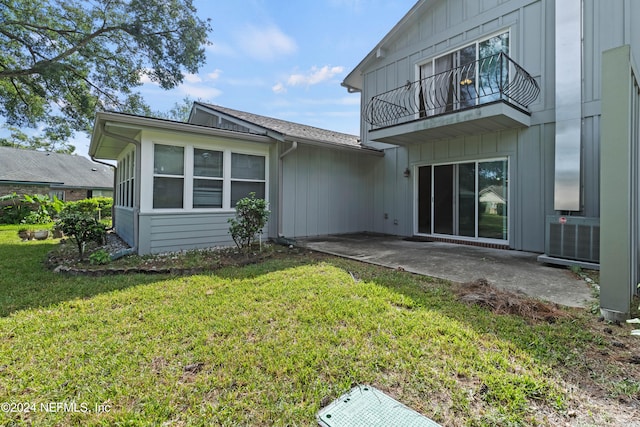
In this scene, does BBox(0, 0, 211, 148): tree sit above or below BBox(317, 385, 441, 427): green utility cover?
above

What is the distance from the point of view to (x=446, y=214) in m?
8.52

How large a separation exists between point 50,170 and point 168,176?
20884mm

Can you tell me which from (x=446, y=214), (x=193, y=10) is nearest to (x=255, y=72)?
(x=193, y=10)

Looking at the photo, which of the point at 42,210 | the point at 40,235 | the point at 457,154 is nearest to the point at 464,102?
the point at 457,154

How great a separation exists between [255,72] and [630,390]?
66.0 feet

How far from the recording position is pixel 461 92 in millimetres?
7973

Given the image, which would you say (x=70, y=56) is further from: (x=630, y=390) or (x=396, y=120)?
(x=630, y=390)

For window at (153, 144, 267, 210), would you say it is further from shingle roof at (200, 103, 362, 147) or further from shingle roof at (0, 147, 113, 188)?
shingle roof at (0, 147, 113, 188)

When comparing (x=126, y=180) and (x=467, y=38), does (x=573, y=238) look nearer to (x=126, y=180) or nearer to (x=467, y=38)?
(x=467, y=38)

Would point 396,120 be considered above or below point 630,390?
above

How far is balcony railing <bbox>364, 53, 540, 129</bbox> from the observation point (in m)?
6.96

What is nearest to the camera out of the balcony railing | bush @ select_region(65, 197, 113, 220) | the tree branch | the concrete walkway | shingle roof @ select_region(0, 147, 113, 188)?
the concrete walkway

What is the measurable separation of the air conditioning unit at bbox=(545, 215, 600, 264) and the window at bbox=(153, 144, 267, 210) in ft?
21.3

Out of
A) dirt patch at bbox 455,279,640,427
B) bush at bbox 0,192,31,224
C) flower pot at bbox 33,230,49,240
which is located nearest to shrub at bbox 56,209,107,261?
flower pot at bbox 33,230,49,240
